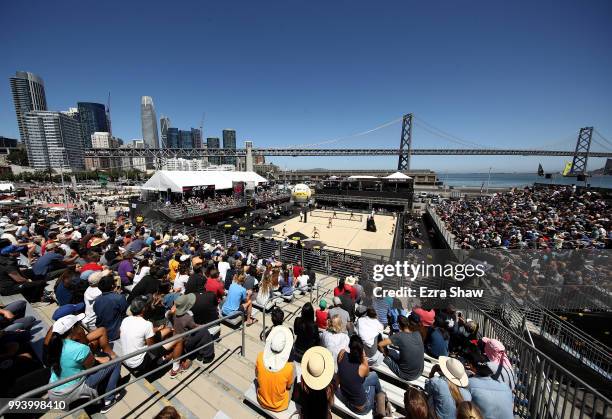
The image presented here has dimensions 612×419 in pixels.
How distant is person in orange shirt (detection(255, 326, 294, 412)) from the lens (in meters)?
3.12

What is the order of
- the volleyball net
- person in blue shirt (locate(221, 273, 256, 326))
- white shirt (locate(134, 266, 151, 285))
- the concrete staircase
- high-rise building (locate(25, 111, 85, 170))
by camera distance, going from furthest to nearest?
high-rise building (locate(25, 111, 85, 170)) < the volleyball net < white shirt (locate(134, 266, 151, 285)) < person in blue shirt (locate(221, 273, 256, 326)) < the concrete staircase

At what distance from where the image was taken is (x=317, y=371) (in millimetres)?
2949

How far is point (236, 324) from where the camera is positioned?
5266 mm

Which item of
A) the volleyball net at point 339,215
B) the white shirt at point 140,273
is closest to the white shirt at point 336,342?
the white shirt at point 140,273

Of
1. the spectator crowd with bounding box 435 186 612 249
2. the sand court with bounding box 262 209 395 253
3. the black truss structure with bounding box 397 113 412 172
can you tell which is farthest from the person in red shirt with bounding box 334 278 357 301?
the black truss structure with bounding box 397 113 412 172

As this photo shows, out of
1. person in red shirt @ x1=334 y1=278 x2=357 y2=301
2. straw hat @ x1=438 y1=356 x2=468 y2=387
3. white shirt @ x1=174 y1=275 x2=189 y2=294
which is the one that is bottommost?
person in red shirt @ x1=334 y1=278 x2=357 y2=301

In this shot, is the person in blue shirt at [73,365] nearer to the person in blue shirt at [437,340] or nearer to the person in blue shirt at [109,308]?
the person in blue shirt at [109,308]

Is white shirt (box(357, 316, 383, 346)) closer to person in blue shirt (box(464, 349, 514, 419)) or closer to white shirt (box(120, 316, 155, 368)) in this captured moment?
person in blue shirt (box(464, 349, 514, 419))

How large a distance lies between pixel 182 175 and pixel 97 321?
82.3 feet

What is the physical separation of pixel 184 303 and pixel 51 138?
114250mm

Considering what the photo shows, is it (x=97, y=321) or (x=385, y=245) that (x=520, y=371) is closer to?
(x=97, y=321)

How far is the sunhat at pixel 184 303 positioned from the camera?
434 cm

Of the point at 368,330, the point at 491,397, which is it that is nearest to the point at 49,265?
the point at 368,330

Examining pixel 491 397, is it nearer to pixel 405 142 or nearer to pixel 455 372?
pixel 455 372
